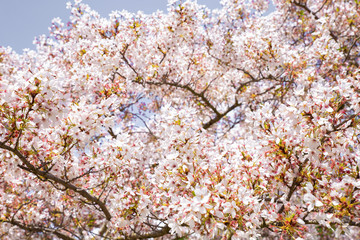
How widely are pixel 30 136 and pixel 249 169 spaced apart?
10.4ft

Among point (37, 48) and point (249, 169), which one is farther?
point (37, 48)

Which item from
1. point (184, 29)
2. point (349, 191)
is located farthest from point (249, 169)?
point (184, 29)

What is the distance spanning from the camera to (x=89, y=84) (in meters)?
5.02

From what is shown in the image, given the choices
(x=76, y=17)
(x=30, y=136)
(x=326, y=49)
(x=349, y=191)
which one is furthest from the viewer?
(x=76, y=17)

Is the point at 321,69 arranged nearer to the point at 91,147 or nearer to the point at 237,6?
the point at 237,6

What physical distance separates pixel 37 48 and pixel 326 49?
482 inches

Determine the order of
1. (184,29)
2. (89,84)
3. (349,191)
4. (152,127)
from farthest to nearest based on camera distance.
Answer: (152,127), (184,29), (89,84), (349,191)

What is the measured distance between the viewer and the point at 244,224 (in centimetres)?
295

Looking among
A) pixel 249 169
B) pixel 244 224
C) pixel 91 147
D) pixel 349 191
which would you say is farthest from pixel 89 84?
pixel 349 191

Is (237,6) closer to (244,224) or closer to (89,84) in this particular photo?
(89,84)

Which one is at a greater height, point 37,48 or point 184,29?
point 37,48

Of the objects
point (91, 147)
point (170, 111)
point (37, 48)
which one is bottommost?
point (91, 147)

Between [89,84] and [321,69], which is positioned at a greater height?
[321,69]

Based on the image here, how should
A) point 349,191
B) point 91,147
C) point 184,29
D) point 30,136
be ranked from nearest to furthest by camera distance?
point 349,191 < point 30,136 < point 91,147 < point 184,29
